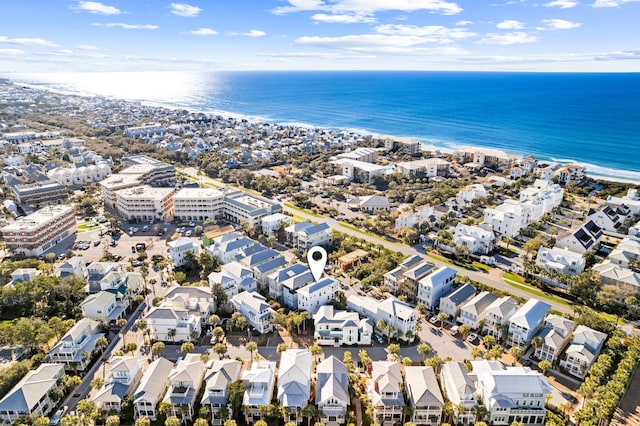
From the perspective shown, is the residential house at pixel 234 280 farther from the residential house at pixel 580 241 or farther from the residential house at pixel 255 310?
the residential house at pixel 580 241

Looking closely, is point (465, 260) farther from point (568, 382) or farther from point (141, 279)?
point (141, 279)

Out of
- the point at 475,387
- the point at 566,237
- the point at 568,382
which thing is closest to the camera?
the point at 475,387

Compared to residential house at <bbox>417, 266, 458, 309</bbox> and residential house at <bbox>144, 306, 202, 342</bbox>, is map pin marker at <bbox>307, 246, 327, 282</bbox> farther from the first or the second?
residential house at <bbox>144, 306, 202, 342</bbox>

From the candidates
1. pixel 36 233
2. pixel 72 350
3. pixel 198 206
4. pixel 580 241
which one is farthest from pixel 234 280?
pixel 580 241

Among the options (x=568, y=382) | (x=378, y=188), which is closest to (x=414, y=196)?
(x=378, y=188)

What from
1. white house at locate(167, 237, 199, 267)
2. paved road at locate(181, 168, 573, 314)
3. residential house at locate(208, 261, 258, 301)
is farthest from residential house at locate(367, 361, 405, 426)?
white house at locate(167, 237, 199, 267)
